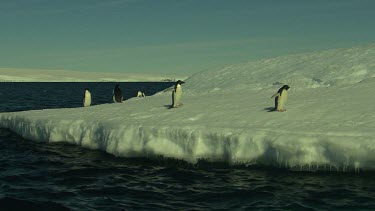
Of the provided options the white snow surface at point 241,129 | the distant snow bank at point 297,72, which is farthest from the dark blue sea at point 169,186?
the distant snow bank at point 297,72

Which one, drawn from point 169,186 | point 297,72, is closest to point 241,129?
point 169,186

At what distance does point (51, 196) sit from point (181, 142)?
3353mm

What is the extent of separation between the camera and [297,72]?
68.6 ft

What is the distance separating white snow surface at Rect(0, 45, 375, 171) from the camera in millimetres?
9070

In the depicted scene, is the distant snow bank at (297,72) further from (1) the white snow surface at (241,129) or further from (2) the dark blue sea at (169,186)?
(2) the dark blue sea at (169,186)

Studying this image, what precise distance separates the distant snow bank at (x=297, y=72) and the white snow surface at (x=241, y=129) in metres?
3.26

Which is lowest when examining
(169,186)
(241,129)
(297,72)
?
(169,186)

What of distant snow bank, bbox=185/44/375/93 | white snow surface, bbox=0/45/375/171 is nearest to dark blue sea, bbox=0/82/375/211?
white snow surface, bbox=0/45/375/171

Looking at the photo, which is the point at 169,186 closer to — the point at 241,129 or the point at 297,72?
the point at 241,129

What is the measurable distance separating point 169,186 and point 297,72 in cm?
1365

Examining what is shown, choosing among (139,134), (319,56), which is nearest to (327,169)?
(139,134)

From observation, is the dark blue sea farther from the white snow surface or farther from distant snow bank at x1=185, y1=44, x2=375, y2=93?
distant snow bank at x1=185, y1=44, x2=375, y2=93

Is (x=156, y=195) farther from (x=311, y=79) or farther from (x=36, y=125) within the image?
(x=311, y=79)

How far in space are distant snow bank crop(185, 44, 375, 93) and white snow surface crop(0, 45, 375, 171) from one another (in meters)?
3.26
